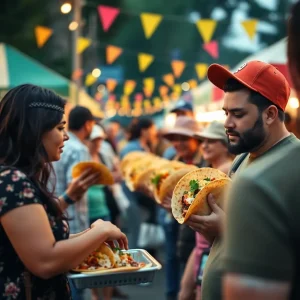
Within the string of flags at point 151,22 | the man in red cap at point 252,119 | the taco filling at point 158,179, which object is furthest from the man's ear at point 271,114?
the string of flags at point 151,22

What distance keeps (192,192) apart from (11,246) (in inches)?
43.9

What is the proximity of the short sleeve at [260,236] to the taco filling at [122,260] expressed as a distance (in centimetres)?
131

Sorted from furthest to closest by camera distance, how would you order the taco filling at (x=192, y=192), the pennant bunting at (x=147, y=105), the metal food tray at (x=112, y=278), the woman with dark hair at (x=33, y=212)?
the pennant bunting at (x=147, y=105) < the taco filling at (x=192, y=192) < the metal food tray at (x=112, y=278) < the woman with dark hair at (x=33, y=212)

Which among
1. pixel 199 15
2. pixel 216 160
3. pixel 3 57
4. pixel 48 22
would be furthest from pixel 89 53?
pixel 216 160

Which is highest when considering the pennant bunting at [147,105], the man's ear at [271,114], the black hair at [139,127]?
the man's ear at [271,114]

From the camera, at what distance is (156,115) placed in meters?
56.1

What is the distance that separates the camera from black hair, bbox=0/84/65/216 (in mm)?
2650

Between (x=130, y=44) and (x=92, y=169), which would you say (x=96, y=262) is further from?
(x=130, y=44)

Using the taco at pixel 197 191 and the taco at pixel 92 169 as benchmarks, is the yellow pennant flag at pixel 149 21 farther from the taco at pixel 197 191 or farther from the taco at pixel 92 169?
the taco at pixel 197 191

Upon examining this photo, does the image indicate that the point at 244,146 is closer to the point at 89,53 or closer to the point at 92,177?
the point at 92,177

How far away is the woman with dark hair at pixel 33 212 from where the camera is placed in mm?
2406

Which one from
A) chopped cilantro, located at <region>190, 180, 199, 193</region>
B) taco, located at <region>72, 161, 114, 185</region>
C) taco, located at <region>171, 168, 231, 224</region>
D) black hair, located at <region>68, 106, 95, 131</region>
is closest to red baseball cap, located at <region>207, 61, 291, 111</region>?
taco, located at <region>171, 168, 231, 224</region>

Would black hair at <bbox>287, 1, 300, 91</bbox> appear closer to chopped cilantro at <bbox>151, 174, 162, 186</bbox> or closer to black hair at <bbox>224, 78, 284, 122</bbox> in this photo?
black hair at <bbox>224, 78, 284, 122</bbox>

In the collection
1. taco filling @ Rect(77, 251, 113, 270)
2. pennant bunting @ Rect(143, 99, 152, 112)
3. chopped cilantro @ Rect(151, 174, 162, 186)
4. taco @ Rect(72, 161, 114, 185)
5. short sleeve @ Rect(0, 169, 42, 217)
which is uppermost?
short sleeve @ Rect(0, 169, 42, 217)
